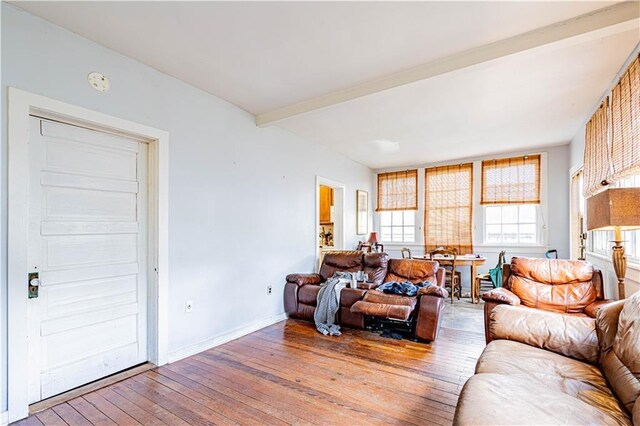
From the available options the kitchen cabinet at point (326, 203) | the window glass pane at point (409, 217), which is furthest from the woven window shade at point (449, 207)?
the kitchen cabinet at point (326, 203)

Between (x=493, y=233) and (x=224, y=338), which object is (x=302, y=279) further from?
(x=493, y=233)

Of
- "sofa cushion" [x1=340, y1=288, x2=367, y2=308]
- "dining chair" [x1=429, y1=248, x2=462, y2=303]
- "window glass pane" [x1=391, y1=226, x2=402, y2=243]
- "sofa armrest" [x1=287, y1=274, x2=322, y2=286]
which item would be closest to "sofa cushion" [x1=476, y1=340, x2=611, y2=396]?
"sofa cushion" [x1=340, y1=288, x2=367, y2=308]

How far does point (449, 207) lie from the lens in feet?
21.9

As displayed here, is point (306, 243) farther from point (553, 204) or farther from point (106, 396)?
point (553, 204)

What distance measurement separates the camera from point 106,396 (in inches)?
94.7

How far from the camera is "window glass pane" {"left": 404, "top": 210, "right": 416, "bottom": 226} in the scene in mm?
7184

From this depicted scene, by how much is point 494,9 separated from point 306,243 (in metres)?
3.77

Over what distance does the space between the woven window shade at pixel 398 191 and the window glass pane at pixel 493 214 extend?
1.41 metres

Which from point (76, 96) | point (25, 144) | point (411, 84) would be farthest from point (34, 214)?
point (411, 84)

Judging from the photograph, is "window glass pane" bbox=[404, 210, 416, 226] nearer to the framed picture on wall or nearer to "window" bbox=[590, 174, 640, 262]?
the framed picture on wall

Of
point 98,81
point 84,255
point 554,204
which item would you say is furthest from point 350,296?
point 554,204

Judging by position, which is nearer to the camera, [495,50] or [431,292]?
[495,50]

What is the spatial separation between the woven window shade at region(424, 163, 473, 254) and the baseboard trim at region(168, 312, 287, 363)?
3.88 m

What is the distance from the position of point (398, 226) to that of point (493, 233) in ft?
6.36
